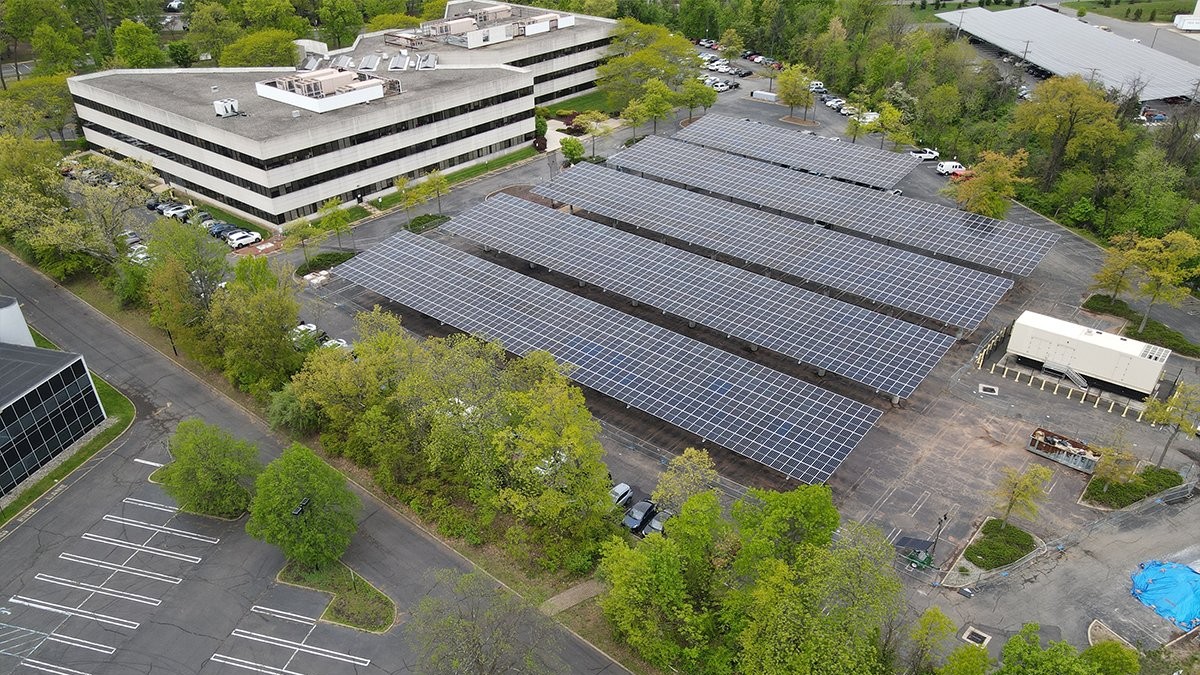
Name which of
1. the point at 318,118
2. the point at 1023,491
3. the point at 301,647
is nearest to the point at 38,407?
the point at 301,647

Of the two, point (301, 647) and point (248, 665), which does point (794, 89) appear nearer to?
point (301, 647)

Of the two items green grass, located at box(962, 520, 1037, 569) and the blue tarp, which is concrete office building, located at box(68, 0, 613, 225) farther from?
the blue tarp

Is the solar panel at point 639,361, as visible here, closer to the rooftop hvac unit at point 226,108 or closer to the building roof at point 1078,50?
the rooftop hvac unit at point 226,108

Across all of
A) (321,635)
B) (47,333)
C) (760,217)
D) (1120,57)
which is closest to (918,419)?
(760,217)

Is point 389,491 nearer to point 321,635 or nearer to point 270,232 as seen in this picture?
point 321,635

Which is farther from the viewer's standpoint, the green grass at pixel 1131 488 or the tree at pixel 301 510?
the green grass at pixel 1131 488

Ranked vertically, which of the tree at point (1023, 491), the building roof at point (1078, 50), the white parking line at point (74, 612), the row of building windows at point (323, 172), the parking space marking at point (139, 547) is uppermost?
the building roof at point (1078, 50)

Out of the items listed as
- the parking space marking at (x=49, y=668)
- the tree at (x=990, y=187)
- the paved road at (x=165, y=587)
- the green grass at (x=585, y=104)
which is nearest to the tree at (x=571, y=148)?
the green grass at (x=585, y=104)
